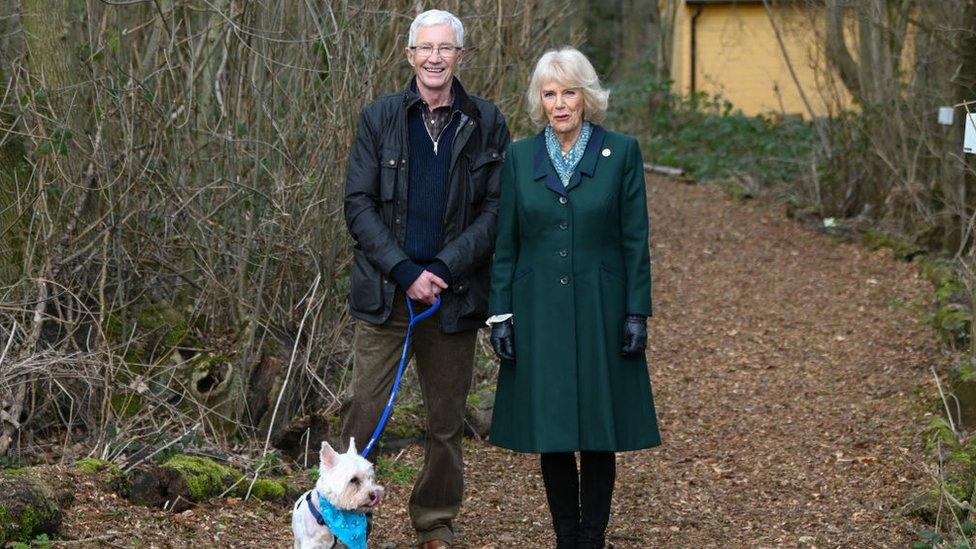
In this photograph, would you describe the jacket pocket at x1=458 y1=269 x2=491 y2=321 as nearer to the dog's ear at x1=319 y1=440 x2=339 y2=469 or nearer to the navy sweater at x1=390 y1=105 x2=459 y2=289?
the navy sweater at x1=390 y1=105 x2=459 y2=289

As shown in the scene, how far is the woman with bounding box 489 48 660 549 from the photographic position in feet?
16.9

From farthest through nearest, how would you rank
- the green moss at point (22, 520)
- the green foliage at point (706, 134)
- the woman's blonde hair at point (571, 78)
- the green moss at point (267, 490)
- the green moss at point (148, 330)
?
the green foliage at point (706, 134)
the green moss at point (148, 330)
the green moss at point (267, 490)
the woman's blonde hair at point (571, 78)
the green moss at point (22, 520)

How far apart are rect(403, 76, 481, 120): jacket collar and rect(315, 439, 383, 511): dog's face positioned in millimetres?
1509

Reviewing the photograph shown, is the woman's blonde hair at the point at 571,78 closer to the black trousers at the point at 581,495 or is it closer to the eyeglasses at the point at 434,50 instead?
the eyeglasses at the point at 434,50

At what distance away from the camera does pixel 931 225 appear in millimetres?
13266

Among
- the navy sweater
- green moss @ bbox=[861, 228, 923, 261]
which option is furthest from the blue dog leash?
green moss @ bbox=[861, 228, 923, 261]

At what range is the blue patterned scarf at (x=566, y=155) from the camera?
5.20m

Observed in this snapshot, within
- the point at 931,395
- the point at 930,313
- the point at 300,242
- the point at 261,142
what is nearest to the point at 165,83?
the point at 261,142

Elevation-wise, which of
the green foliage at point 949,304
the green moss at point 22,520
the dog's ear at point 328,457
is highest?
the dog's ear at point 328,457

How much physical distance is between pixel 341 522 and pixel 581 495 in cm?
118

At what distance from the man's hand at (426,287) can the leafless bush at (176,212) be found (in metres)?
1.82

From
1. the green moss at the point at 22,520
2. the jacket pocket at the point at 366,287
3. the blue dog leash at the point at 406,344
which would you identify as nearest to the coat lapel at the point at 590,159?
the blue dog leash at the point at 406,344

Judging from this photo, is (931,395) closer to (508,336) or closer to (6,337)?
(508,336)

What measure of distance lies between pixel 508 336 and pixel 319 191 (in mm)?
2141
